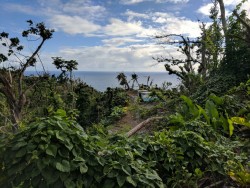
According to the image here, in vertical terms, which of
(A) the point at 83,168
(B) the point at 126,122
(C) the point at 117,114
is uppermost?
(A) the point at 83,168

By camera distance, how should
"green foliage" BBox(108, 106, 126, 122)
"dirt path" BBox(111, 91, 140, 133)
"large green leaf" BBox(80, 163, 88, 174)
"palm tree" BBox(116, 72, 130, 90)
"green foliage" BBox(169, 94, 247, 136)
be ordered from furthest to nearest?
"palm tree" BBox(116, 72, 130, 90) → "green foliage" BBox(108, 106, 126, 122) → "dirt path" BBox(111, 91, 140, 133) → "green foliage" BBox(169, 94, 247, 136) → "large green leaf" BBox(80, 163, 88, 174)

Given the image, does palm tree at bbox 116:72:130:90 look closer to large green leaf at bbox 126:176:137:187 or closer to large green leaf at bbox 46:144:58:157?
large green leaf at bbox 126:176:137:187

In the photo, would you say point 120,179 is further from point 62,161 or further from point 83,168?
point 62,161

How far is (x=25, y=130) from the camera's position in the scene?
9.06ft

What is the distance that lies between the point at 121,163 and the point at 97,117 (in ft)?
42.7

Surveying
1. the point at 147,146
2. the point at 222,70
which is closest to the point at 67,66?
the point at 222,70

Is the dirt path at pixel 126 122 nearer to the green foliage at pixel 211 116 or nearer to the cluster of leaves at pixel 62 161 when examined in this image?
the green foliage at pixel 211 116

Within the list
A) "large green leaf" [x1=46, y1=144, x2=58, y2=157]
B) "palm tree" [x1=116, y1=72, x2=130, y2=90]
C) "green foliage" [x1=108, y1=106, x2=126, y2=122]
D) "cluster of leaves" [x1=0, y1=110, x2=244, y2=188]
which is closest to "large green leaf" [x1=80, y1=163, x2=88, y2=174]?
"cluster of leaves" [x1=0, y1=110, x2=244, y2=188]

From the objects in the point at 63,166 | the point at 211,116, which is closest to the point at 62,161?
the point at 63,166

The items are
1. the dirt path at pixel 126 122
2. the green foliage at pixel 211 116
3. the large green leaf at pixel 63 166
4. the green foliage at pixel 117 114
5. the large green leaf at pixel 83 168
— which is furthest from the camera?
the green foliage at pixel 117 114

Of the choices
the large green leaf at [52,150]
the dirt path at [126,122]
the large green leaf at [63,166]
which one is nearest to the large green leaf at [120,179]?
the large green leaf at [63,166]

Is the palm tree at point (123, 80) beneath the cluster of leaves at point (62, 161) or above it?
beneath

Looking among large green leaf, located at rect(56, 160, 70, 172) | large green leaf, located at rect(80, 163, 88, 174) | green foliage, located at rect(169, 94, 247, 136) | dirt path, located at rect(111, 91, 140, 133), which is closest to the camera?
large green leaf, located at rect(56, 160, 70, 172)

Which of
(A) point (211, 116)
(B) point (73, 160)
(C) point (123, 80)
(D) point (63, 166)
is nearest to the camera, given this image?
(D) point (63, 166)
